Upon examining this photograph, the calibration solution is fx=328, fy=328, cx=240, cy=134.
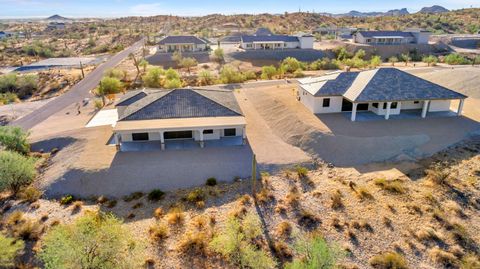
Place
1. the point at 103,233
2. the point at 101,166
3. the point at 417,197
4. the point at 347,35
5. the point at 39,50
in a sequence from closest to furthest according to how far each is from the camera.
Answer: the point at 103,233
the point at 417,197
the point at 101,166
the point at 39,50
the point at 347,35

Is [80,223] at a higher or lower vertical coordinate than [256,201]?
higher

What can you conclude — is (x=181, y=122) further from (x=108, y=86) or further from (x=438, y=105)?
(x=438, y=105)

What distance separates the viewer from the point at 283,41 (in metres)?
90.1

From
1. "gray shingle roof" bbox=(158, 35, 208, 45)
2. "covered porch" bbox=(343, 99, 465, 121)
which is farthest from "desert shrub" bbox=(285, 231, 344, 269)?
"gray shingle roof" bbox=(158, 35, 208, 45)

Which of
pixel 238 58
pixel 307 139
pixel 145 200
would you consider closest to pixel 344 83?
pixel 307 139


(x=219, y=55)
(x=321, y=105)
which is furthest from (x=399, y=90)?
(x=219, y=55)

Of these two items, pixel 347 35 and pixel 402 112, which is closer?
pixel 402 112

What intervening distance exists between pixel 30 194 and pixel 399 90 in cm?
3800

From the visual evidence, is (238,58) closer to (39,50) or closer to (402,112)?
(402,112)

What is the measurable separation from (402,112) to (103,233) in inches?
1410

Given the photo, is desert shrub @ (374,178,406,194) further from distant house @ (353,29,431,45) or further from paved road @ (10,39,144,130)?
distant house @ (353,29,431,45)

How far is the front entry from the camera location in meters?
33.7

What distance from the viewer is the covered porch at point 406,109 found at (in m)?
37.9

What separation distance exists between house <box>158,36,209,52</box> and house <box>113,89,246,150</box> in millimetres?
55276
